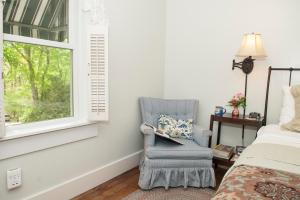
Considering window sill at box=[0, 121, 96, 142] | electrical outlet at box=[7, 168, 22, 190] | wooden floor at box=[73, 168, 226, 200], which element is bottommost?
wooden floor at box=[73, 168, 226, 200]

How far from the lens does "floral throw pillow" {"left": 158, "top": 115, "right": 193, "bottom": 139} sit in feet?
8.90

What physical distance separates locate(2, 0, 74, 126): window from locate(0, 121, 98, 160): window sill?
0.46 feet

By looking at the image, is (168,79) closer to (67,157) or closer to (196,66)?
(196,66)

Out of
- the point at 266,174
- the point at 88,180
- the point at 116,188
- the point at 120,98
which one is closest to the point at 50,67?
the point at 120,98

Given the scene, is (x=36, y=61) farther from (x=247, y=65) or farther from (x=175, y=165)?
(x=247, y=65)

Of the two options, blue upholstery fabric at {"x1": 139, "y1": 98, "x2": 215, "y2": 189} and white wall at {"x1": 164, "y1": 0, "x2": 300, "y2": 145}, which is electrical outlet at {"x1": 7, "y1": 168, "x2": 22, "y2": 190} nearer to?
blue upholstery fabric at {"x1": 139, "y1": 98, "x2": 215, "y2": 189}

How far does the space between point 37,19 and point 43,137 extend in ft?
3.03

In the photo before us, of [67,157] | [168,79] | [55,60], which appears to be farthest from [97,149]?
[168,79]

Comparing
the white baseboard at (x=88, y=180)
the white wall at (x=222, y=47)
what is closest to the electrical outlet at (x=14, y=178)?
the white baseboard at (x=88, y=180)

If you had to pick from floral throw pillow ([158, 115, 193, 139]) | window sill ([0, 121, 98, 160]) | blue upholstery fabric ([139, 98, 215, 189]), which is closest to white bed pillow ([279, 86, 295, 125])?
blue upholstery fabric ([139, 98, 215, 189])

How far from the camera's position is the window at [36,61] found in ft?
5.89

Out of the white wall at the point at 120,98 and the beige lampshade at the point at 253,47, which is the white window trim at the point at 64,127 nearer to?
the white wall at the point at 120,98

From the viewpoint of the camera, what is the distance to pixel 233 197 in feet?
3.23

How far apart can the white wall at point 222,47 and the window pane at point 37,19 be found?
158 cm
